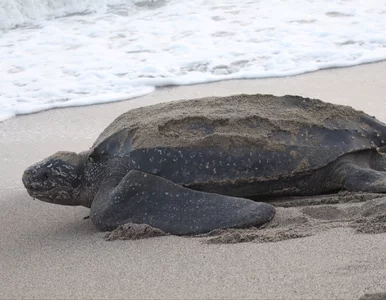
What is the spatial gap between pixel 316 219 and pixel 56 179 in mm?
1240

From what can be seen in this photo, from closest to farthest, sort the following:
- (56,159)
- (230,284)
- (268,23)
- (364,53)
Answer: (230,284), (56,159), (364,53), (268,23)

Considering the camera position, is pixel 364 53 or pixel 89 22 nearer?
pixel 364 53

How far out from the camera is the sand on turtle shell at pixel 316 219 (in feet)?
8.59

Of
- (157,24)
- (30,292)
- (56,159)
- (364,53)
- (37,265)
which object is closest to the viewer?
(30,292)

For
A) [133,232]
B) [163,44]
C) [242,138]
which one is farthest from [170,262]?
[163,44]

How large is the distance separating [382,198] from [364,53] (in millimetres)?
3577

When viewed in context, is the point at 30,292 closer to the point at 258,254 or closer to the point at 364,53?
the point at 258,254

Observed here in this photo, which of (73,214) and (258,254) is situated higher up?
(258,254)

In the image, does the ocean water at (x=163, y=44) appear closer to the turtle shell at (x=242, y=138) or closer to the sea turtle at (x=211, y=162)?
the sea turtle at (x=211, y=162)

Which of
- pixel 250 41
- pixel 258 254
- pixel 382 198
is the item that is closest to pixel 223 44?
pixel 250 41

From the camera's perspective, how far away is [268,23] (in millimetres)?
7488

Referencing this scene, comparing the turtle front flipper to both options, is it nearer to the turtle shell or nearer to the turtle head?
the turtle shell

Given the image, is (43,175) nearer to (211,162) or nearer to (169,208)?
(169,208)

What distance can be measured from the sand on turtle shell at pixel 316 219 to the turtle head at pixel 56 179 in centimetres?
83
